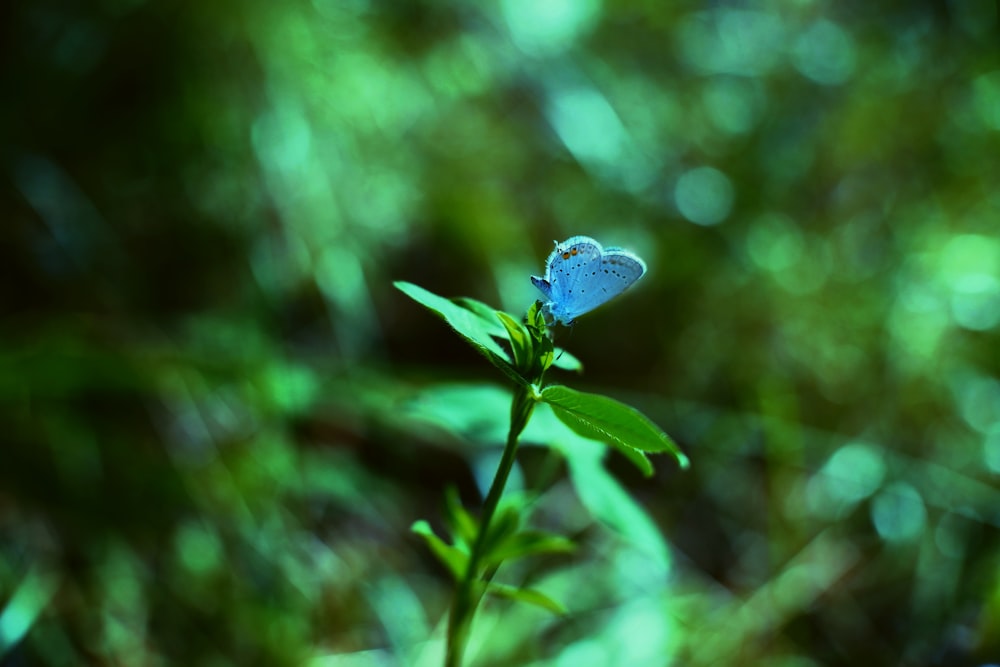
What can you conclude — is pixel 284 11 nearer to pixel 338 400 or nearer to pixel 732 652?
pixel 338 400

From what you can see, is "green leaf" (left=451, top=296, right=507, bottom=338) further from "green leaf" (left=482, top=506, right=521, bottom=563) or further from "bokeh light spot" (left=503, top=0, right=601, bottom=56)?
"bokeh light spot" (left=503, top=0, right=601, bottom=56)

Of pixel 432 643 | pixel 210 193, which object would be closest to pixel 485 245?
pixel 210 193

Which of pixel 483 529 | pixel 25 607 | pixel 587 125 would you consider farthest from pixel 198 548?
pixel 587 125

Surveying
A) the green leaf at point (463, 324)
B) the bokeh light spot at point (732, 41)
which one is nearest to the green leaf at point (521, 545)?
the green leaf at point (463, 324)

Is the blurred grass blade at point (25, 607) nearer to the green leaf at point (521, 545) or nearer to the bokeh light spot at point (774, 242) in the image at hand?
the green leaf at point (521, 545)

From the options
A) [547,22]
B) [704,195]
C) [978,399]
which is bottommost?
[978,399]

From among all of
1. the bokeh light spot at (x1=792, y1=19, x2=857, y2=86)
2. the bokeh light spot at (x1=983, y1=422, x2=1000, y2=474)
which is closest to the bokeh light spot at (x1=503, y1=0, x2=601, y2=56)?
the bokeh light spot at (x1=792, y1=19, x2=857, y2=86)

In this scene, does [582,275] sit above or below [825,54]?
below

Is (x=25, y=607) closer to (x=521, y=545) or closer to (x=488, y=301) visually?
(x=521, y=545)
